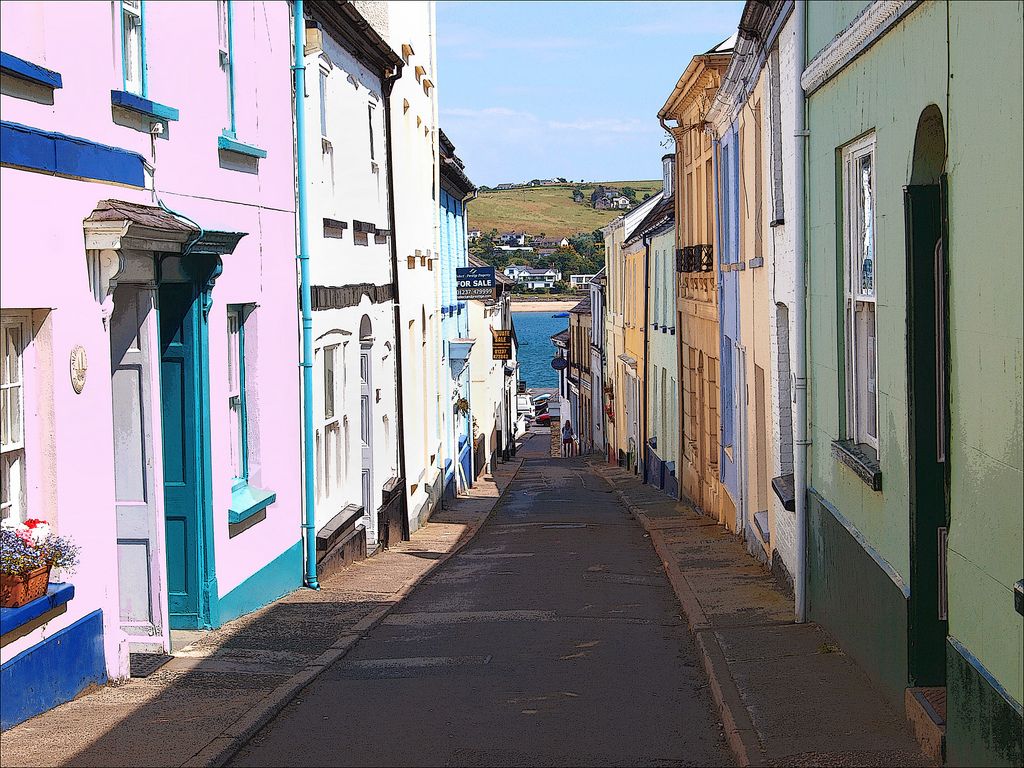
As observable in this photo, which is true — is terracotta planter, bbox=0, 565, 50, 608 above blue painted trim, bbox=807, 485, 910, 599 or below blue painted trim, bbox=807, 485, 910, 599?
above

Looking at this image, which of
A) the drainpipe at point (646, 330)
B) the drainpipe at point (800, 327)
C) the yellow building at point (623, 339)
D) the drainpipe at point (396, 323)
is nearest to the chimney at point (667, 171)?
the yellow building at point (623, 339)

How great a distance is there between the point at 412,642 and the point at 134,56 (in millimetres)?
5179

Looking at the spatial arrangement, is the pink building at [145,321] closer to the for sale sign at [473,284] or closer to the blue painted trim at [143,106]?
the blue painted trim at [143,106]

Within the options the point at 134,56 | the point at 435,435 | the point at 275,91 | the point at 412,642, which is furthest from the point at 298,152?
the point at 435,435

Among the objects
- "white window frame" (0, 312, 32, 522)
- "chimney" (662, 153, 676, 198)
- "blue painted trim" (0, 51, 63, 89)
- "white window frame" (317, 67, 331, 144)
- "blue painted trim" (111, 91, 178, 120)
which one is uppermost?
"chimney" (662, 153, 676, 198)

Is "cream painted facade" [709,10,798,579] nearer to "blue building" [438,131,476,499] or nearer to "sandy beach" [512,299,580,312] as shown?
"blue building" [438,131,476,499]

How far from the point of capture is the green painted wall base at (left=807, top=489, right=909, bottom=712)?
284 inches

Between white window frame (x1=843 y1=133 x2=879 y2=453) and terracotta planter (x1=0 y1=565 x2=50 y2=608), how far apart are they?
495 centimetres

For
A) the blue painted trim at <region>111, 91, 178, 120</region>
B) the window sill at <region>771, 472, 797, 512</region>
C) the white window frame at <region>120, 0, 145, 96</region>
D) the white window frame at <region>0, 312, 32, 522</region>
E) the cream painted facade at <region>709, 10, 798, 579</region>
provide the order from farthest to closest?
the cream painted facade at <region>709, 10, 798, 579</region>
the window sill at <region>771, 472, 797, 512</region>
the white window frame at <region>120, 0, 145, 96</region>
the blue painted trim at <region>111, 91, 178, 120</region>
the white window frame at <region>0, 312, 32, 522</region>

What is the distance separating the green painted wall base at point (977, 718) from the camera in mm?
4977

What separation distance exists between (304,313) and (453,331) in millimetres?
16399

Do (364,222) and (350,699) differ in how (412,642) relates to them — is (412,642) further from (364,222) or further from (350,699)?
(364,222)

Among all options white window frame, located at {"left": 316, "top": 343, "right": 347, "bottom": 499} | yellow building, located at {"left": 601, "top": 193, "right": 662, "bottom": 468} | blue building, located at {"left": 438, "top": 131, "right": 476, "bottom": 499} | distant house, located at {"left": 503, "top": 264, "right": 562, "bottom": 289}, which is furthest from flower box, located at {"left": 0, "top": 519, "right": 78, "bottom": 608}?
distant house, located at {"left": 503, "top": 264, "right": 562, "bottom": 289}

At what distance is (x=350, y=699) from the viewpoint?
8.54 meters
